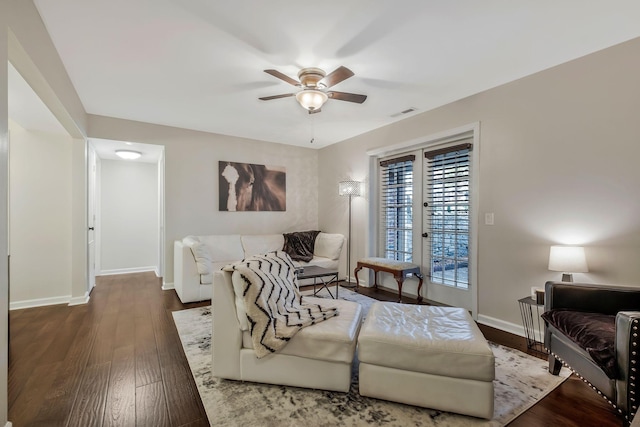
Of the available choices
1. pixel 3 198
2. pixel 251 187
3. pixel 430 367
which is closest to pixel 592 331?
pixel 430 367

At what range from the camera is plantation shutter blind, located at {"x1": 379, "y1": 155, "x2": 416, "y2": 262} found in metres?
4.23

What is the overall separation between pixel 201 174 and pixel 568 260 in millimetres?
4655

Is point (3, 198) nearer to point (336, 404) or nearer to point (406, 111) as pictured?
point (336, 404)

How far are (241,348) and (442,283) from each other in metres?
2.77

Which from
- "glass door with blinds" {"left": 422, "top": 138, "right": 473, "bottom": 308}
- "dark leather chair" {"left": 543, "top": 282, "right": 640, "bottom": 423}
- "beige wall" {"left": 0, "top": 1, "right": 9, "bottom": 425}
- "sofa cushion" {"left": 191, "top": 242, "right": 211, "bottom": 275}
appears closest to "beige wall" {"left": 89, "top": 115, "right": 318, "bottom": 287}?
"sofa cushion" {"left": 191, "top": 242, "right": 211, "bottom": 275}

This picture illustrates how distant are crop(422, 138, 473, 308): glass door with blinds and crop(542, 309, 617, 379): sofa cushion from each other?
1467 mm

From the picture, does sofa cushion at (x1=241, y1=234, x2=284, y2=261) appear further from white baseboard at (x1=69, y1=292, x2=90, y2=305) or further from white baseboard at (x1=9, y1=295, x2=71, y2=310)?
white baseboard at (x1=9, y1=295, x2=71, y2=310)

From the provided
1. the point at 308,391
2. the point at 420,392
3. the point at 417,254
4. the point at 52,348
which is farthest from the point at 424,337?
the point at 52,348

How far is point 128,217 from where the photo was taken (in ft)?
19.0

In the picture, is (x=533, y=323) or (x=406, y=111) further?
(x=406, y=111)

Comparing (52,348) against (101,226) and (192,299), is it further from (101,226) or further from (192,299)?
(101,226)

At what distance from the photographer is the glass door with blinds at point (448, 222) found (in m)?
3.52

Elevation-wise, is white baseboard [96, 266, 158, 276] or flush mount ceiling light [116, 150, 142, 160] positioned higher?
flush mount ceiling light [116, 150, 142, 160]

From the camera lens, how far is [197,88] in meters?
3.10
